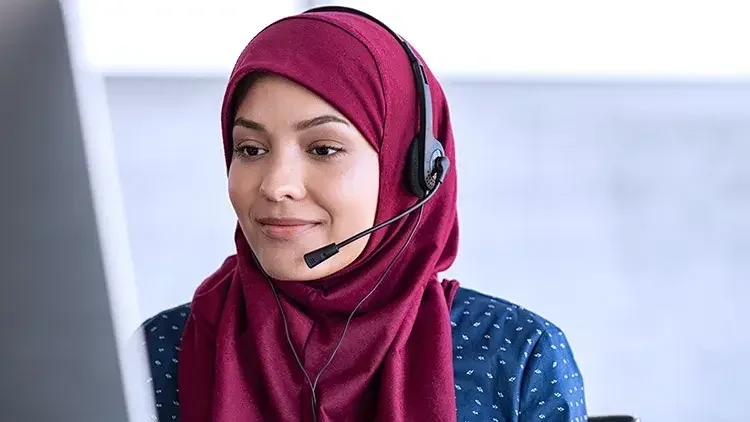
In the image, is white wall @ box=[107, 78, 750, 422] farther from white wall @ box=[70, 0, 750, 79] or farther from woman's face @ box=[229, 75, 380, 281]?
woman's face @ box=[229, 75, 380, 281]

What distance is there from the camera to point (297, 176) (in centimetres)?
116

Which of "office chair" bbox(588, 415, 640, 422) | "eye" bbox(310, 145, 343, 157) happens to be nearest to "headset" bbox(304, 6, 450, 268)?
"eye" bbox(310, 145, 343, 157)

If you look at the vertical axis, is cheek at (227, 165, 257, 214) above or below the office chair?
above

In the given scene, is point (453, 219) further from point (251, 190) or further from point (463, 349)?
point (251, 190)

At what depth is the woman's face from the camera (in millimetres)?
1157

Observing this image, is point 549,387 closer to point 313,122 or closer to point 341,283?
point 341,283

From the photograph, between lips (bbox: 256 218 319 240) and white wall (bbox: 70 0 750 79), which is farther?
white wall (bbox: 70 0 750 79)

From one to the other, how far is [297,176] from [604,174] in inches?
Answer: 60.8

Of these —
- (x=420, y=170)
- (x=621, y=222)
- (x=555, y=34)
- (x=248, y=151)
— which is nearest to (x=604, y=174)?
(x=621, y=222)

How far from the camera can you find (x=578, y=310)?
250 cm

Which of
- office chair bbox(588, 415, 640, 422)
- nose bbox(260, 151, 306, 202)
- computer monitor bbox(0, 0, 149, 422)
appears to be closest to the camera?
computer monitor bbox(0, 0, 149, 422)

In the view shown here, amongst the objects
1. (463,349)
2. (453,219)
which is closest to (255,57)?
Result: (453,219)

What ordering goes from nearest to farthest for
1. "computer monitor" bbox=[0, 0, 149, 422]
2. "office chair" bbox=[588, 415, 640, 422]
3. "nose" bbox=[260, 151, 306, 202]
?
"computer monitor" bbox=[0, 0, 149, 422] < "nose" bbox=[260, 151, 306, 202] < "office chair" bbox=[588, 415, 640, 422]

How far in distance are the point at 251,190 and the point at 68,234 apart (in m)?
0.82
